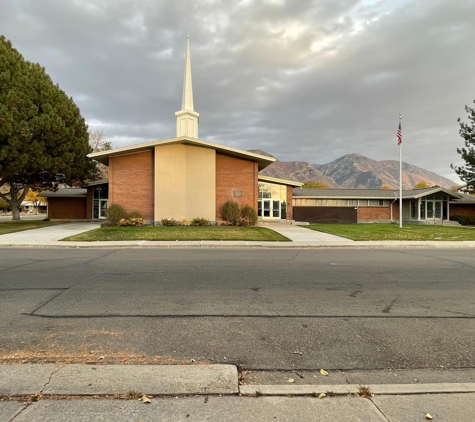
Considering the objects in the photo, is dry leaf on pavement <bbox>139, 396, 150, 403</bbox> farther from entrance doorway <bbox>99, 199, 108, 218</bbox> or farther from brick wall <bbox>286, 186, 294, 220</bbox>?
entrance doorway <bbox>99, 199, 108, 218</bbox>

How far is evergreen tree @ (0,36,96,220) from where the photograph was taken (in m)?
22.5

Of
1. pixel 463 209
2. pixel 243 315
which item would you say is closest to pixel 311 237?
pixel 243 315

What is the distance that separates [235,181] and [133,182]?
816cm

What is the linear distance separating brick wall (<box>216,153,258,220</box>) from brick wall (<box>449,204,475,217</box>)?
26373mm

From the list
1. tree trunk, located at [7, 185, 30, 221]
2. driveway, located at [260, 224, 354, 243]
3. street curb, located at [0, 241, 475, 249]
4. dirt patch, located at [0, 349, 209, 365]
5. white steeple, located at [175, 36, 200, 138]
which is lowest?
dirt patch, located at [0, 349, 209, 365]

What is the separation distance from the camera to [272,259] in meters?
10.8

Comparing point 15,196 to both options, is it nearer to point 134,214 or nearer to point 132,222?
point 134,214

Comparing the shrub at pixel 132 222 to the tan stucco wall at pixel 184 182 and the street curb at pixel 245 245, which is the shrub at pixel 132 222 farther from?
the street curb at pixel 245 245

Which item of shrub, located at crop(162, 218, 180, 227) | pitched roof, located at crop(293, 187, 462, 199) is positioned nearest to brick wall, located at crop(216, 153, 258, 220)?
shrub, located at crop(162, 218, 180, 227)

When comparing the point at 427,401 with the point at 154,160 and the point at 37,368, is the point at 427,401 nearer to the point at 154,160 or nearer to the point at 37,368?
the point at 37,368

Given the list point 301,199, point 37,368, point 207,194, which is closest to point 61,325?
point 37,368

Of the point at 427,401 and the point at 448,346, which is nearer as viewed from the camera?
the point at 427,401

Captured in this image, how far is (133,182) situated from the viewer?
81.5 ft

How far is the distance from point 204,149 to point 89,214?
620 inches
